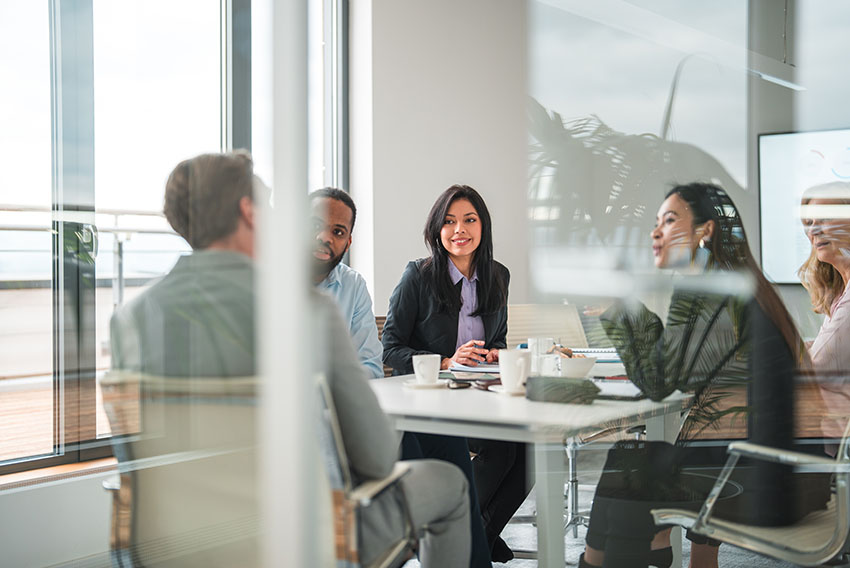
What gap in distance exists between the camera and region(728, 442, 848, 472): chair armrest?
1288 millimetres

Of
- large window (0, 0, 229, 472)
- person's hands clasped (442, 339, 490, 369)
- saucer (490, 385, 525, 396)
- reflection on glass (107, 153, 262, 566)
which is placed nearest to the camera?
reflection on glass (107, 153, 262, 566)

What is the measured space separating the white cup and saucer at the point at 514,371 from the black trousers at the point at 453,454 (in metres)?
0.17

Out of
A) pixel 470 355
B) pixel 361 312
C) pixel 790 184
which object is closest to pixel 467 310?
pixel 470 355

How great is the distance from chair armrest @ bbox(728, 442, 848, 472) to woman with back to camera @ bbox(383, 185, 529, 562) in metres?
1.04

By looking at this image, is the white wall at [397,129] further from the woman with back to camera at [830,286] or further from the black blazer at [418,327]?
the woman with back to camera at [830,286]

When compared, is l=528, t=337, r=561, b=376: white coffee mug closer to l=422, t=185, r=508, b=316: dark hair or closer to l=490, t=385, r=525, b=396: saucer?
l=490, t=385, r=525, b=396: saucer

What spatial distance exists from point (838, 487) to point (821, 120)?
61 centimetres

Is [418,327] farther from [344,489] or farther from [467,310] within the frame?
[344,489]

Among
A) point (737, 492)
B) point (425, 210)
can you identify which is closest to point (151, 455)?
point (737, 492)

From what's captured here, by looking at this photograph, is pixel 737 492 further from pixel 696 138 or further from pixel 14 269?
pixel 14 269

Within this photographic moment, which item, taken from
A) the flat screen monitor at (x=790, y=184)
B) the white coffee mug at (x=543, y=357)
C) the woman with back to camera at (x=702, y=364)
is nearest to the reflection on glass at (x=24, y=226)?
the white coffee mug at (x=543, y=357)

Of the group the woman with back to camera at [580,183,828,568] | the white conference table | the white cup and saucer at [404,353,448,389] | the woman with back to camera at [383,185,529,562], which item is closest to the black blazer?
the woman with back to camera at [383,185,529,562]

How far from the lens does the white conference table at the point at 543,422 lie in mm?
1411

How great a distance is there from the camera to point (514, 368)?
1.72 metres
